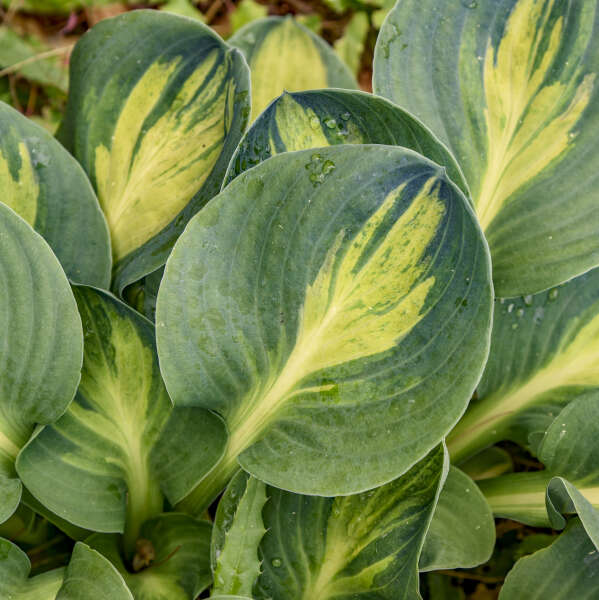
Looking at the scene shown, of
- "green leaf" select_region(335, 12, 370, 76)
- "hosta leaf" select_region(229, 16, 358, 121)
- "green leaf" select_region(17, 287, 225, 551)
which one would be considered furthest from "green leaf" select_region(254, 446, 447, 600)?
"green leaf" select_region(335, 12, 370, 76)

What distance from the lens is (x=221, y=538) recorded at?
0.67 meters

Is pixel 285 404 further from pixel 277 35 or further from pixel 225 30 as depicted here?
pixel 225 30

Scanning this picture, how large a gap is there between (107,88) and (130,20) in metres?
0.08

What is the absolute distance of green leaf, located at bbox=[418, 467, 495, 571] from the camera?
0.72 m

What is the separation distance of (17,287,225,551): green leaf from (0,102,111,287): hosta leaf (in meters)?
0.09

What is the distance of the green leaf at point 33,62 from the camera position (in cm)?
139

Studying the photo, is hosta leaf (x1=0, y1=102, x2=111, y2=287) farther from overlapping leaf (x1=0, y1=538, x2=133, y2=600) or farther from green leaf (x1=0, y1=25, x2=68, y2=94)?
green leaf (x1=0, y1=25, x2=68, y2=94)

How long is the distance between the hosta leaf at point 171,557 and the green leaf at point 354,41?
1.03 m

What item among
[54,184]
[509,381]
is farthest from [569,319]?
[54,184]

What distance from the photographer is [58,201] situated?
2.59 feet

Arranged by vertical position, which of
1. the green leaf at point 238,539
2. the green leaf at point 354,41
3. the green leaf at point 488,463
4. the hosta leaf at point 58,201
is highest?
the green leaf at point 354,41

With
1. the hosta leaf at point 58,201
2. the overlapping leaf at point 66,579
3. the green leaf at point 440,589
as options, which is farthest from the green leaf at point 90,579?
the green leaf at point 440,589

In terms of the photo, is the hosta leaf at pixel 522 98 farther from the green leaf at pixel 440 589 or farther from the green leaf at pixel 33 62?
the green leaf at pixel 33 62

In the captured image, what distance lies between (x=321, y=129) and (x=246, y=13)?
3.00ft
